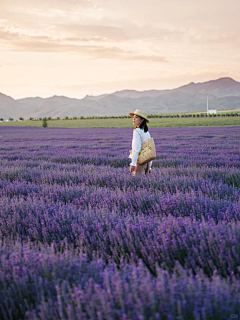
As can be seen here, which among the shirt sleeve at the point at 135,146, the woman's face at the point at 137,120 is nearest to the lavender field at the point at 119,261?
the shirt sleeve at the point at 135,146

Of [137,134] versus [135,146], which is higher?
[137,134]

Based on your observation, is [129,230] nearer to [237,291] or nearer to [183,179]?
[237,291]

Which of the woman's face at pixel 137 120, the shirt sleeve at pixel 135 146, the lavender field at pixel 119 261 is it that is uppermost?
the woman's face at pixel 137 120

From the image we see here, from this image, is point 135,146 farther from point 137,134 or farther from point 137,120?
point 137,120

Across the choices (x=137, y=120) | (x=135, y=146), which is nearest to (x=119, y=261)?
(x=135, y=146)

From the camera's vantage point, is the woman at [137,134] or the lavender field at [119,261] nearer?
the lavender field at [119,261]

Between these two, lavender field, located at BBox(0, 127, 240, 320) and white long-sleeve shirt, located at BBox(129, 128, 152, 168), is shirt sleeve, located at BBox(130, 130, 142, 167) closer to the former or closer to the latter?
white long-sleeve shirt, located at BBox(129, 128, 152, 168)

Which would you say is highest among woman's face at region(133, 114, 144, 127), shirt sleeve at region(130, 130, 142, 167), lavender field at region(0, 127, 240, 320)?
woman's face at region(133, 114, 144, 127)

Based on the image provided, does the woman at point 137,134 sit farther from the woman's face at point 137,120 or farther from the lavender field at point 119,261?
the lavender field at point 119,261

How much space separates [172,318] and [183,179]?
365cm

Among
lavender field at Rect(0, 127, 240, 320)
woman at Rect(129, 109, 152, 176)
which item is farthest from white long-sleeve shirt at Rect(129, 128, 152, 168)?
lavender field at Rect(0, 127, 240, 320)

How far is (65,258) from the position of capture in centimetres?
179

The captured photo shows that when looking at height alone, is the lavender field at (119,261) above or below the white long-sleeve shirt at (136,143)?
below

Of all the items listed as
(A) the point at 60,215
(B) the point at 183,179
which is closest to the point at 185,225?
(A) the point at 60,215
